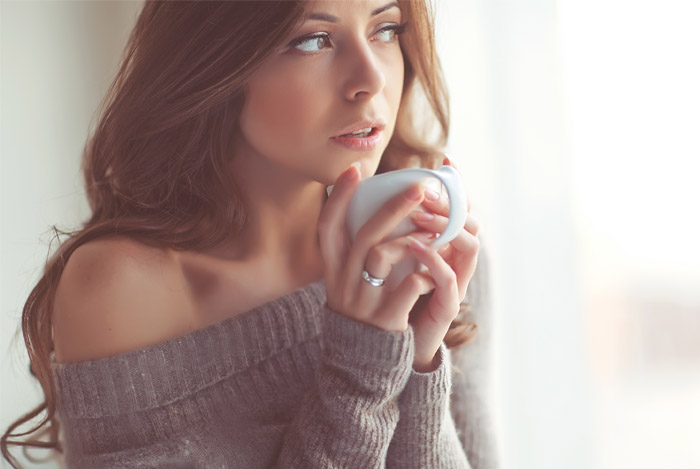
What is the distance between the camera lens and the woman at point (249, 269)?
97 cm

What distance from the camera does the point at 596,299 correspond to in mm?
1344

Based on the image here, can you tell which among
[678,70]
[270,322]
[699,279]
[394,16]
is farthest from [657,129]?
[270,322]

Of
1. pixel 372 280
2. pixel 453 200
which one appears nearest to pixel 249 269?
pixel 372 280

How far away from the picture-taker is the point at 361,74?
1.01 m

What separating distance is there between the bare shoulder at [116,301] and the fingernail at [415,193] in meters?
0.42

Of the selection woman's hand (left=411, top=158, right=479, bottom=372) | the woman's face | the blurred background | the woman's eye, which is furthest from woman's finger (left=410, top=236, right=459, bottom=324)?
the blurred background

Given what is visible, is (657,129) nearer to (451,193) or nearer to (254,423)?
(451,193)

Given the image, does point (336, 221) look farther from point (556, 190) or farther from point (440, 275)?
point (556, 190)

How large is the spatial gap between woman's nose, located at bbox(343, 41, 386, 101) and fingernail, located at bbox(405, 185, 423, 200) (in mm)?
185

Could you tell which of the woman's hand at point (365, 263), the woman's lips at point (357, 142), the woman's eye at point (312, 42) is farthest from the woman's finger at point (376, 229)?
the woman's eye at point (312, 42)

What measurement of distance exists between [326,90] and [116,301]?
41 cm

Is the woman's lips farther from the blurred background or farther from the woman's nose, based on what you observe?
the blurred background

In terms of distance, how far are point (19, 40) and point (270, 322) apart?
0.77m

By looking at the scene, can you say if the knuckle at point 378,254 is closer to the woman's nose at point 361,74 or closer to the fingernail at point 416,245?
the fingernail at point 416,245
